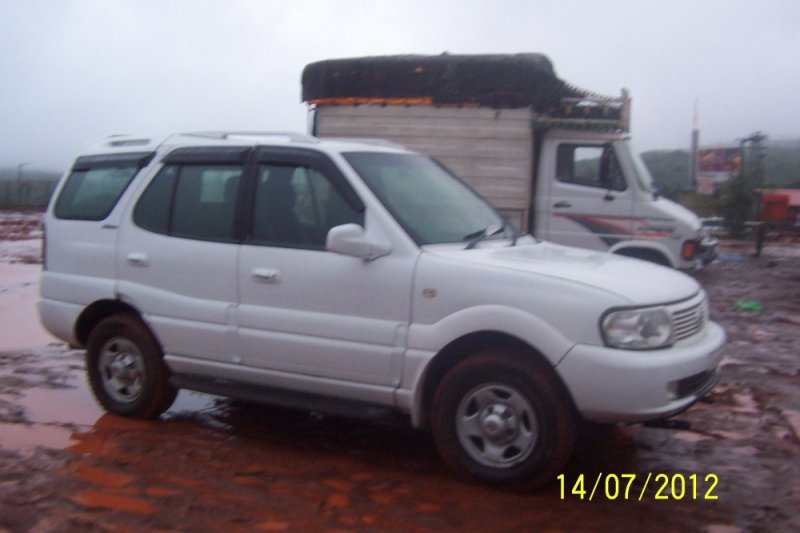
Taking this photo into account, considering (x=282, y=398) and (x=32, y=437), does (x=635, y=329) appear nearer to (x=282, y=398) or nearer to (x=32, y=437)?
(x=282, y=398)

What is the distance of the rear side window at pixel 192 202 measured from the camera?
5.66m

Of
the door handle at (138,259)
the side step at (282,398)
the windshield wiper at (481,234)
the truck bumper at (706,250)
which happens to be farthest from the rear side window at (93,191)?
the truck bumper at (706,250)

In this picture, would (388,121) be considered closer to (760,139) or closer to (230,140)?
(230,140)

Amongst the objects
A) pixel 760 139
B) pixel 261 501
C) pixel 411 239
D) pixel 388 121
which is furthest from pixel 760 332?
pixel 760 139

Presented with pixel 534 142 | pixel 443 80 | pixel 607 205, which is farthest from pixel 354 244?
pixel 443 80

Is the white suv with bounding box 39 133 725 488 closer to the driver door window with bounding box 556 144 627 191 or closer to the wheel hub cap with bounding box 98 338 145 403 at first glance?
the wheel hub cap with bounding box 98 338 145 403

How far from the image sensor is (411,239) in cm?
496

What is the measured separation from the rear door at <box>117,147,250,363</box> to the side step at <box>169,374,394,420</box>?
0.18m

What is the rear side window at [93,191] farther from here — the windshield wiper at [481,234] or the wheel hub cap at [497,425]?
the wheel hub cap at [497,425]

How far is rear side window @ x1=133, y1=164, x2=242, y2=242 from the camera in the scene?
5.66 meters

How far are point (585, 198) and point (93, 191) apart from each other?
20.4 ft

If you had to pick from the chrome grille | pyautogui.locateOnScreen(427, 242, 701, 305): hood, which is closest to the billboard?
pyautogui.locateOnScreen(427, 242, 701, 305): hood

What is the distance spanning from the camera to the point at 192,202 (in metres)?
5.83

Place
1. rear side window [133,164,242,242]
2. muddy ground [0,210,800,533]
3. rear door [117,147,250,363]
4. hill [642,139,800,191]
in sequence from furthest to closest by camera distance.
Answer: hill [642,139,800,191] → rear side window [133,164,242,242] → rear door [117,147,250,363] → muddy ground [0,210,800,533]
